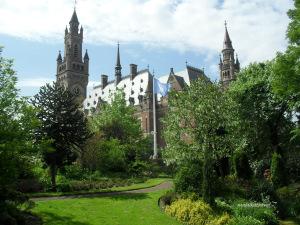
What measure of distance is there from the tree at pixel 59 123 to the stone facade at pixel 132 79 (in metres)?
28.6

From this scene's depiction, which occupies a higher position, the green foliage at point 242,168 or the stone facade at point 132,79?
the stone facade at point 132,79

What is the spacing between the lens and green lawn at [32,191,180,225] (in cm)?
1977

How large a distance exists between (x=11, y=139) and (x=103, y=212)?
21.2ft

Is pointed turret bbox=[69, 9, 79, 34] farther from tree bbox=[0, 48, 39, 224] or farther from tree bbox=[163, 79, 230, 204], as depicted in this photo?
tree bbox=[0, 48, 39, 224]

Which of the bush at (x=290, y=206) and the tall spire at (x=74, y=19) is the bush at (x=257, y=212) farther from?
the tall spire at (x=74, y=19)

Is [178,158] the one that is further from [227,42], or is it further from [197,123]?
[227,42]

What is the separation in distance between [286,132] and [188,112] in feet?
44.1

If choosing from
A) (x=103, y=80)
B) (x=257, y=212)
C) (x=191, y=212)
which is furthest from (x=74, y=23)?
(x=257, y=212)

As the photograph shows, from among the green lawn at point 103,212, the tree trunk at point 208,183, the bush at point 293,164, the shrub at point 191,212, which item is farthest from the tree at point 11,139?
the bush at point 293,164

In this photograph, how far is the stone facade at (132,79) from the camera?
81.1 m

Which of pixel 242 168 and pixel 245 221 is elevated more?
pixel 242 168

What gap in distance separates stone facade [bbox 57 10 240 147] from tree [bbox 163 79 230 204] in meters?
29.5

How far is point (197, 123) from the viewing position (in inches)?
1288

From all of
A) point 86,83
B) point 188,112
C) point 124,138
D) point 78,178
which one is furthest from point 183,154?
point 86,83
